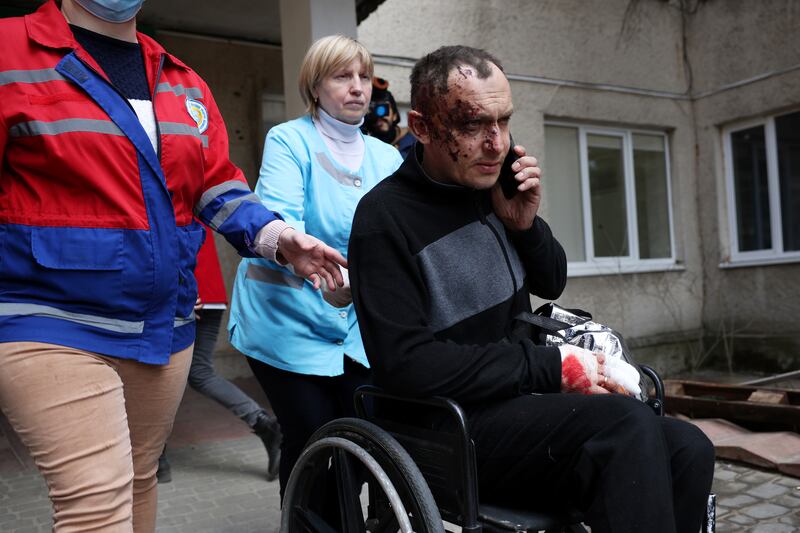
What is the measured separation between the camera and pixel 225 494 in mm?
4188

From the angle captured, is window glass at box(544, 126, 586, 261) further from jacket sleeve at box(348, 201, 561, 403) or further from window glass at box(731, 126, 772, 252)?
jacket sleeve at box(348, 201, 561, 403)

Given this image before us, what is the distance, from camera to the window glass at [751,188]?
891 cm

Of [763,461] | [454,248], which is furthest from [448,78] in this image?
[763,461]

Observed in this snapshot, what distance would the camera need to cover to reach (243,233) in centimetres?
210

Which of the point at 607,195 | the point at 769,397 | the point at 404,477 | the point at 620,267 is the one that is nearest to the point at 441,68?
the point at 404,477

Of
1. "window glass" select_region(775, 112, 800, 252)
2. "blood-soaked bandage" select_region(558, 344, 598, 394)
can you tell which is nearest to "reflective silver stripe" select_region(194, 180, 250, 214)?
"blood-soaked bandage" select_region(558, 344, 598, 394)

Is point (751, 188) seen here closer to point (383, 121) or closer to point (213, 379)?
point (383, 121)

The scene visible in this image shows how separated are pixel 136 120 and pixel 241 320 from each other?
3.19ft

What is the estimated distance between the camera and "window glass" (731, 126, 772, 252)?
29.2 feet

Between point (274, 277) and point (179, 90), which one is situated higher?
point (179, 90)

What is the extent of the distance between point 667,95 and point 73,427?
29.0ft

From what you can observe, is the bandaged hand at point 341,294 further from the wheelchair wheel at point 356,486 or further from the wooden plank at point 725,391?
the wooden plank at point 725,391

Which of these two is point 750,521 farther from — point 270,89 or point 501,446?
point 270,89

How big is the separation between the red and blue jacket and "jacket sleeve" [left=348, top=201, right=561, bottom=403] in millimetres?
475
